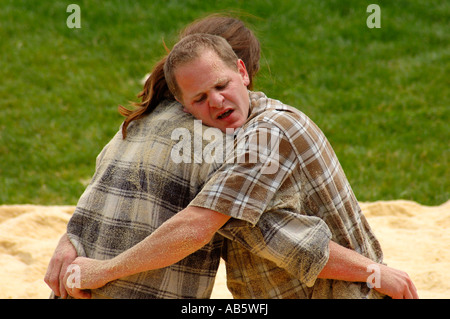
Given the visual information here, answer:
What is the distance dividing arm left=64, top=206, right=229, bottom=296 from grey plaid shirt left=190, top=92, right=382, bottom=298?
0.05 m

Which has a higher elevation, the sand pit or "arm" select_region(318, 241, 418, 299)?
"arm" select_region(318, 241, 418, 299)

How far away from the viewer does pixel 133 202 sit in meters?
2.30

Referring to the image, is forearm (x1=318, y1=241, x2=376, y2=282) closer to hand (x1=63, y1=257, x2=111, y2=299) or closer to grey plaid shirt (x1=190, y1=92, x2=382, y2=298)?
grey plaid shirt (x1=190, y1=92, x2=382, y2=298)

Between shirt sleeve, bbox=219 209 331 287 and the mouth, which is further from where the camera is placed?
the mouth

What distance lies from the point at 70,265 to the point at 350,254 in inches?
40.7

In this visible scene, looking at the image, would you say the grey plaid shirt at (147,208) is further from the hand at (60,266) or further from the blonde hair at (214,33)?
the blonde hair at (214,33)

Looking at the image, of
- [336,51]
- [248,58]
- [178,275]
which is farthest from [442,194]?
[178,275]

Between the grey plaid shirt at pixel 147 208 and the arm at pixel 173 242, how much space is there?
156 mm

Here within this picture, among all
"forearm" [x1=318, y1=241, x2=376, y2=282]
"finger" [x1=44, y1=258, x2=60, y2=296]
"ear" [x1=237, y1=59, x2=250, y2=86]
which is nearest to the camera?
"forearm" [x1=318, y1=241, x2=376, y2=282]

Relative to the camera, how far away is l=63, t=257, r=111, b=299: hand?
2.21m

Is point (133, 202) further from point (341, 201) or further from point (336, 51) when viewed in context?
point (336, 51)

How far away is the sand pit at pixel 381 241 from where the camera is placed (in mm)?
3432

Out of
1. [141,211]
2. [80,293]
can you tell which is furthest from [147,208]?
[80,293]

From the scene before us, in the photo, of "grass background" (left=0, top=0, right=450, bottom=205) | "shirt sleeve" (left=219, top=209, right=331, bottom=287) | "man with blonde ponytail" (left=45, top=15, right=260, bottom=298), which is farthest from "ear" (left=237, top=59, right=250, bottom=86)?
"grass background" (left=0, top=0, right=450, bottom=205)
